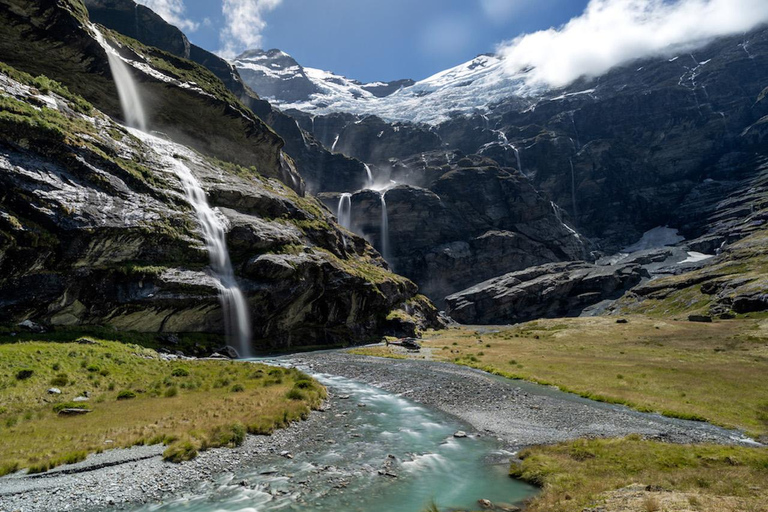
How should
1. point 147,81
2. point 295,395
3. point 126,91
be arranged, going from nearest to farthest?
point 295,395, point 126,91, point 147,81

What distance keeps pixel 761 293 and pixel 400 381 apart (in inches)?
4237

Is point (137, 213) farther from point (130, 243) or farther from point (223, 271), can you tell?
point (223, 271)

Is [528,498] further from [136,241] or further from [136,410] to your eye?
[136,241]

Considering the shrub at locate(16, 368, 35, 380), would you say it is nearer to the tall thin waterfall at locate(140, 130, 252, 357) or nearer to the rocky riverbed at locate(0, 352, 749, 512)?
the rocky riverbed at locate(0, 352, 749, 512)

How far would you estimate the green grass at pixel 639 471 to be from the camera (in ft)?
45.6

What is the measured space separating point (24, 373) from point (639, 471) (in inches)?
1494

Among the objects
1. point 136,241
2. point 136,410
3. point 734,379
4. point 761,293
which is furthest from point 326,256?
point 761,293

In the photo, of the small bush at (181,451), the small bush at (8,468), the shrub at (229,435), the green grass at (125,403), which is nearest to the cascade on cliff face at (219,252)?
the green grass at (125,403)

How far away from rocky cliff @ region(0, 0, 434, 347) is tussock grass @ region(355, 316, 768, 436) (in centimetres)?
2012

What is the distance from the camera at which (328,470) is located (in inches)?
706

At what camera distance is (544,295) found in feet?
546

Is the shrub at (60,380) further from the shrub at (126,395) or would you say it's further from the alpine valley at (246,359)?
the shrub at (126,395)

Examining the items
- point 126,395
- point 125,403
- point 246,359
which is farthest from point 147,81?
point 125,403

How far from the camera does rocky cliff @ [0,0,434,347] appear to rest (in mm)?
44250
